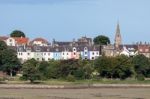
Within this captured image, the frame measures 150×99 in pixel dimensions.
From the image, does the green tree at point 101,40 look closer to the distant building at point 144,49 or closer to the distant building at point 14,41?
the distant building at point 144,49

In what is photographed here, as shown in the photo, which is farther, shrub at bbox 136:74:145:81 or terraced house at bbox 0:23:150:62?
terraced house at bbox 0:23:150:62

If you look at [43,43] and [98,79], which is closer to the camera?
[98,79]

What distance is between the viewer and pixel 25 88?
64.0 meters

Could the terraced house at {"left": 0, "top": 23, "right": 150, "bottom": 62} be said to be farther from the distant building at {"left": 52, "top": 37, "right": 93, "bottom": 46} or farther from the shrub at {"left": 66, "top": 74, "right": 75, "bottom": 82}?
the shrub at {"left": 66, "top": 74, "right": 75, "bottom": 82}

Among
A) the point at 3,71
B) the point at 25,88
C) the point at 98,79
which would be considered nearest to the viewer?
the point at 25,88

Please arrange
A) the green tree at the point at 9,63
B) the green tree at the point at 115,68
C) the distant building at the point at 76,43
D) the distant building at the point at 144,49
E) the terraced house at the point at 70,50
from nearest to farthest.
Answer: the green tree at the point at 115,68, the green tree at the point at 9,63, the terraced house at the point at 70,50, the distant building at the point at 144,49, the distant building at the point at 76,43

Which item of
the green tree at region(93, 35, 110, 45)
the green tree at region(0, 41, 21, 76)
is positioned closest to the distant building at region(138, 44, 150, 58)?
the green tree at region(93, 35, 110, 45)

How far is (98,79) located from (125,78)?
5304 mm

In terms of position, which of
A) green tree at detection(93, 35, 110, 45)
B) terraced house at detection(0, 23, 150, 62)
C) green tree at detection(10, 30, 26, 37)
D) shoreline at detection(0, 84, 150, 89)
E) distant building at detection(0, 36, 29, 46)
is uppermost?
green tree at detection(10, 30, 26, 37)

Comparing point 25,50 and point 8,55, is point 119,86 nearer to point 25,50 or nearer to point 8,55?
point 8,55

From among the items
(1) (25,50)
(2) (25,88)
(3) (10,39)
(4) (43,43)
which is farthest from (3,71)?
(4) (43,43)

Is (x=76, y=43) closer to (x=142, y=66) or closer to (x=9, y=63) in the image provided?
(x=142, y=66)

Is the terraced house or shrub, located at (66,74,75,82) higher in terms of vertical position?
the terraced house

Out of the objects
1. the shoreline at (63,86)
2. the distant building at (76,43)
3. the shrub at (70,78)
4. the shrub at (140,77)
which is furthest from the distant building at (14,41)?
the shoreline at (63,86)
